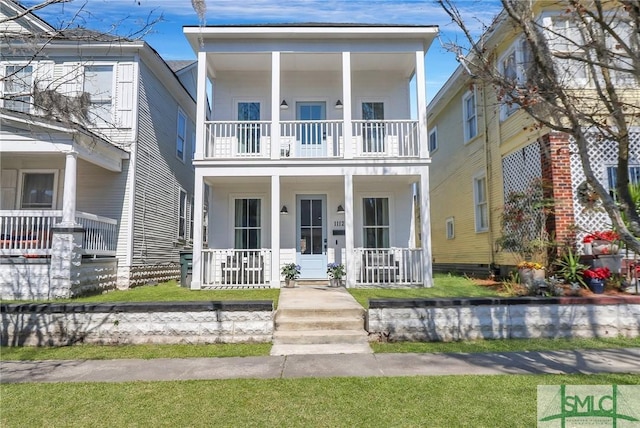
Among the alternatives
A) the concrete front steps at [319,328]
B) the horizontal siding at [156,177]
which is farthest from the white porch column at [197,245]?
the concrete front steps at [319,328]

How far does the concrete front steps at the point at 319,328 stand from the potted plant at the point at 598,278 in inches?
177

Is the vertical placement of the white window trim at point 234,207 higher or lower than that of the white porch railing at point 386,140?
lower

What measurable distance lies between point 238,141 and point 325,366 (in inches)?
326

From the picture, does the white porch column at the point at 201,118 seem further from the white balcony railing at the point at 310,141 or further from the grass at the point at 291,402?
the grass at the point at 291,402

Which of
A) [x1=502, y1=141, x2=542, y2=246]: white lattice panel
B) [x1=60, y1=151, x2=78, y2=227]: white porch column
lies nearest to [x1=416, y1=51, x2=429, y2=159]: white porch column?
[x1=502, y1=141, x2=542, y2=246]: white lattice panel

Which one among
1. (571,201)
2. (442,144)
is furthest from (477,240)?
(442,144)

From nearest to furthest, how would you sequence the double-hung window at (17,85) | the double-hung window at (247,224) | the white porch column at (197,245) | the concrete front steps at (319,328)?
the double-hung window at (17,85), the concrete front steps at (319,328), the white porch column at (197,245), the double-hung window at (247,224)

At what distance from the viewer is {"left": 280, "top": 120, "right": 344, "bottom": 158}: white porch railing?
36.0 ft

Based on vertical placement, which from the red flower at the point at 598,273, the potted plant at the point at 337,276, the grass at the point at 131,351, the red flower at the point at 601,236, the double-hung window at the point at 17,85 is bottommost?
the grass at the point at 131,351

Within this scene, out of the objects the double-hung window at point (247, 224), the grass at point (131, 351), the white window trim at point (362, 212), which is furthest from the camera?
the double-hung window at point (247, 224)

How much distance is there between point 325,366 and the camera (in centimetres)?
477

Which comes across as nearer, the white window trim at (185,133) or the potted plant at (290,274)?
the potted plant at (290,274)

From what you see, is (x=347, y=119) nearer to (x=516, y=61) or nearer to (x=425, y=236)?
(x=425, y=236)

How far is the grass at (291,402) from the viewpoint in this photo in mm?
3273
